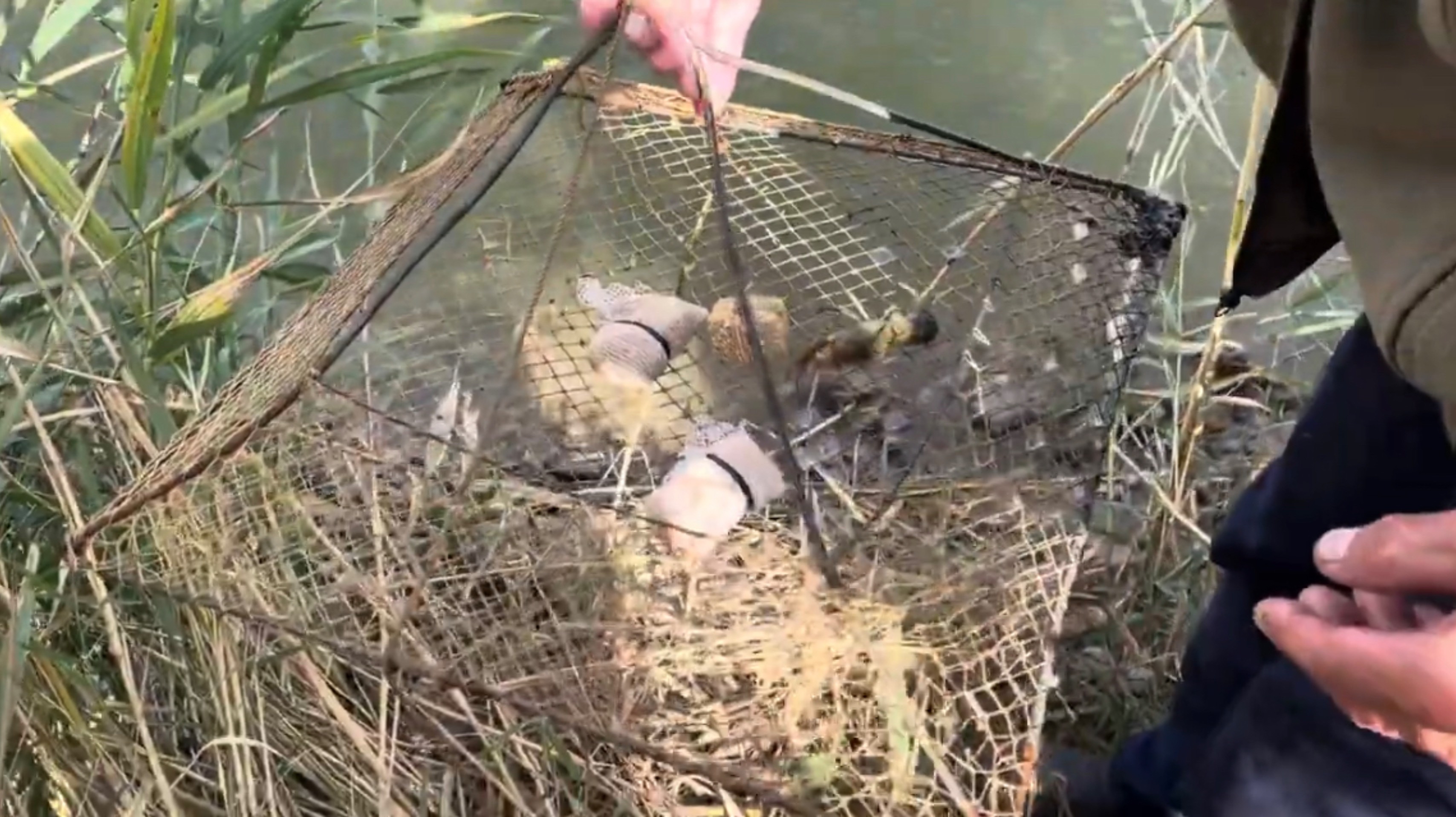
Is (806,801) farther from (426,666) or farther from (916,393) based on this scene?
(916,393)

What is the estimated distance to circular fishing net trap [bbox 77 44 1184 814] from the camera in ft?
2.13

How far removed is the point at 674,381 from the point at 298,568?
346 millimetres

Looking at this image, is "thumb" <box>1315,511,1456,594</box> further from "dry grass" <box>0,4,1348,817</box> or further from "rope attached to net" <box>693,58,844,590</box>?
"rope attached to net" <box>693,58,844,590</box>

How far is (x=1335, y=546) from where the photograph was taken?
0.46 meters

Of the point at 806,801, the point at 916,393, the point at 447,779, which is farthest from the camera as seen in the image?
the point at 916,393

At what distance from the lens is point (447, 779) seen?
2.21 ft

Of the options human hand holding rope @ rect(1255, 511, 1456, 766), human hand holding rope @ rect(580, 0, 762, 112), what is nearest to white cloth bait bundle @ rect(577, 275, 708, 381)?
human hand holding rope @ rect(580, 0, 762, 112)

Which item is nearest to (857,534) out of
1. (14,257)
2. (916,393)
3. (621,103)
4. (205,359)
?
(916,393)

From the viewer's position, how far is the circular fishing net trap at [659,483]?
65 centimetres

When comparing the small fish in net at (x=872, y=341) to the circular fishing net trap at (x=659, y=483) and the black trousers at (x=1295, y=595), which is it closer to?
the circular fishing net trap at (x=659, y=483)

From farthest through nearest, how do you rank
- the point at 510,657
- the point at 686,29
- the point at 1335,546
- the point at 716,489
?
the point at 716,489, the point at 510,657, the point at 686,29, the point at 1335,546

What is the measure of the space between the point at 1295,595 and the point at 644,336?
507 millimetres

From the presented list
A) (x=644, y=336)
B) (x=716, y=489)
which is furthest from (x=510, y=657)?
(x=644, y=336)

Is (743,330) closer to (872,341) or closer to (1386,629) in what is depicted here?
(872,341)
